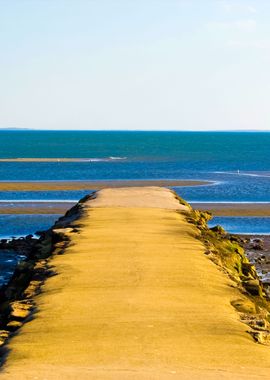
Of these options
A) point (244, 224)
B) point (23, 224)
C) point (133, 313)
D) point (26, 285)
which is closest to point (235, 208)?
point (244, 224)

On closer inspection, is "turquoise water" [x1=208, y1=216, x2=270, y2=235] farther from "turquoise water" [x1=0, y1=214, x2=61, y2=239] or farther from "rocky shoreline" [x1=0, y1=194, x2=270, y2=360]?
"turquoise water" [x1=0, y1=214, x2=61, y2=239]

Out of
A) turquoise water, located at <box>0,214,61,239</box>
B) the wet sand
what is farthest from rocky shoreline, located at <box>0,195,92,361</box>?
the wet sand

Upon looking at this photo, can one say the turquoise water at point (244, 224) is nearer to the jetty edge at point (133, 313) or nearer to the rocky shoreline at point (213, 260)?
the rocky shoreline at point (213, 260)

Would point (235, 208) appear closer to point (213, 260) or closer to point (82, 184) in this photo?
point (82, 184)

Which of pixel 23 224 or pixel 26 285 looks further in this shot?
pixel 23 224

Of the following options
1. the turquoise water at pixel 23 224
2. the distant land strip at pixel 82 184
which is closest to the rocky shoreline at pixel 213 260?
the turquoise water at pixel 23 224

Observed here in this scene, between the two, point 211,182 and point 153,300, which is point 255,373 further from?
point 211,182
